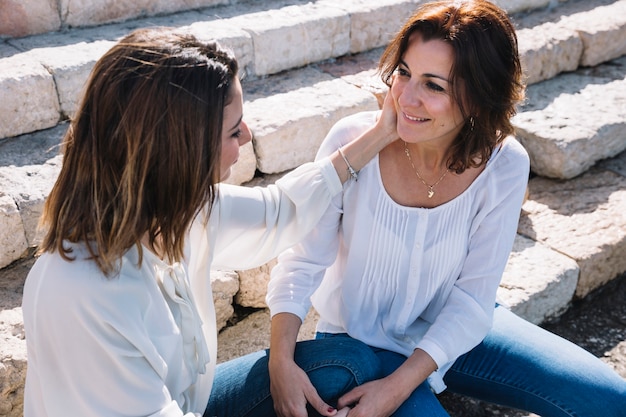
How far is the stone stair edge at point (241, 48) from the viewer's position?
318cm

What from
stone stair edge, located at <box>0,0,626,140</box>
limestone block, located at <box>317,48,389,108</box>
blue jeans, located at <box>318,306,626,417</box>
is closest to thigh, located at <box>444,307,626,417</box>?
blue jeans, located at <box>318,306,626,417</box>

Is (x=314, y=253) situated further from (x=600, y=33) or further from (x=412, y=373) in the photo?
(x=600, y=33)

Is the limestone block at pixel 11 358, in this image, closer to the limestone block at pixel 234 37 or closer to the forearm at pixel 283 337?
the forearm at pixel 283 337

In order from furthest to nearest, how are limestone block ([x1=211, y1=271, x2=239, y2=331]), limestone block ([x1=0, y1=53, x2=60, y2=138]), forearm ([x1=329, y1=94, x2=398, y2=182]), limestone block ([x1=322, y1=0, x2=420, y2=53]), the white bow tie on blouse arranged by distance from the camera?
limestone block ([x1=322, y1=0, x2=420, y2=53]) → limestone block ([x1=0, y1=53, x2=60, y2=138]) → limestone block ([x1=211, y1=271, x2=239, y2=331]) → forearm ([x1=329, y1=94, x2=398, y2=182]) → the white bow tie on blouse

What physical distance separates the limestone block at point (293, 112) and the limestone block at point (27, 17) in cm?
99

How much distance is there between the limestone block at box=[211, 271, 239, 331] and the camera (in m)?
2.94

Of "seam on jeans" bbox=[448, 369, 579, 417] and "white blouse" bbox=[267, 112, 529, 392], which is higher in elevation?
"white blouse" bbox=[267, 112, 529, 392]

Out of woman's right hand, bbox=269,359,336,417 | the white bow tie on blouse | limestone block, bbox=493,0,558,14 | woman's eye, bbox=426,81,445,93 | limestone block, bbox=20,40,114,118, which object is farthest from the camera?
limestone block, bbox=493,0,558,14

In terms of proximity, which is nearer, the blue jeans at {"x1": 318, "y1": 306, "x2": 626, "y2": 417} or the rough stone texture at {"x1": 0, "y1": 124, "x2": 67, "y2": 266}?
the blue jeans at {"x1": 318, "y1": 306, "x2": 626, "y2": 417}

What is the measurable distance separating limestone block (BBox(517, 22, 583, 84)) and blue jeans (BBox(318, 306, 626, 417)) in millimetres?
2345

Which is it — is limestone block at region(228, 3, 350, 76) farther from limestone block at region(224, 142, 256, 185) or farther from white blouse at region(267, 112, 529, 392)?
white blouse at region(267, 112, 529, 392)

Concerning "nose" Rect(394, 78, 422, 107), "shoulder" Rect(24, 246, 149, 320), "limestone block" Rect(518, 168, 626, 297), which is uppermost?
"nose" Rect(394, 78, 422, 107)

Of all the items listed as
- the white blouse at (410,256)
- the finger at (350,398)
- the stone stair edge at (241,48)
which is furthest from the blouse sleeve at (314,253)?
the stone stair edge at (241,48)

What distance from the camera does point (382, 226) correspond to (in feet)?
7.50
